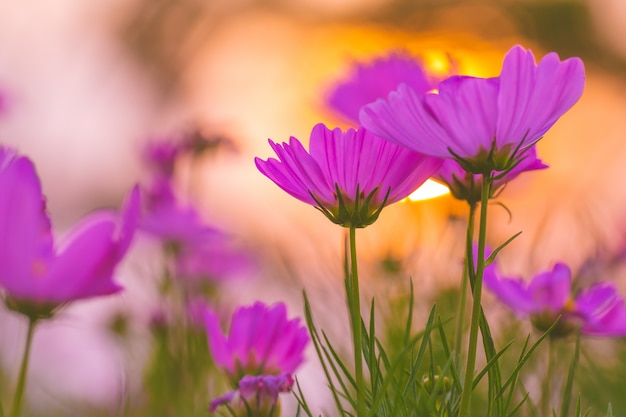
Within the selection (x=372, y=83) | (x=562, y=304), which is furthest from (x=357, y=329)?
(x=372, y=83)

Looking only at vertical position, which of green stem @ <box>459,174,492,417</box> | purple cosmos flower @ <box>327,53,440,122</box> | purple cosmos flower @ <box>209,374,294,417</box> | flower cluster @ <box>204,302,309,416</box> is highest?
purple cosmos flower @ <box>327,53,440,122</box>

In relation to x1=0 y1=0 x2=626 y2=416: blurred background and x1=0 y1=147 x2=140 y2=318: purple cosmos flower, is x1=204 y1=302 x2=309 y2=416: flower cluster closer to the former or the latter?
x1=0 y1=147 x2=140 y2=318: purple cosmos flower

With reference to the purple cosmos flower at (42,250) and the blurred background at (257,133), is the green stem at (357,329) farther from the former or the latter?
the blurred background at (257,133)

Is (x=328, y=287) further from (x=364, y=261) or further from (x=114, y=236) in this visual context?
(x=114, y=236)

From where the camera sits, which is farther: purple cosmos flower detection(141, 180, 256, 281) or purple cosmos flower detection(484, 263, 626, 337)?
purple cosmos flower detection(141, 180, 256, 281)

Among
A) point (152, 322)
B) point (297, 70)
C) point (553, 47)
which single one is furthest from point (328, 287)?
point (553, 47)

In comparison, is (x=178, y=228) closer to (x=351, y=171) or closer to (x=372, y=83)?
(x=372, y=83)

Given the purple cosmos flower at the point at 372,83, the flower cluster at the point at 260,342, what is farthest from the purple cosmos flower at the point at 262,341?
the purple cosmos flower at the point at 372,83

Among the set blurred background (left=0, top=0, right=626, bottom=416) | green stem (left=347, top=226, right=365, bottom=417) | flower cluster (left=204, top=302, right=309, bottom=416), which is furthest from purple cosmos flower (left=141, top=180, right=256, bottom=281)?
green stem (left=347, top=226, right=365, bottom=417)
